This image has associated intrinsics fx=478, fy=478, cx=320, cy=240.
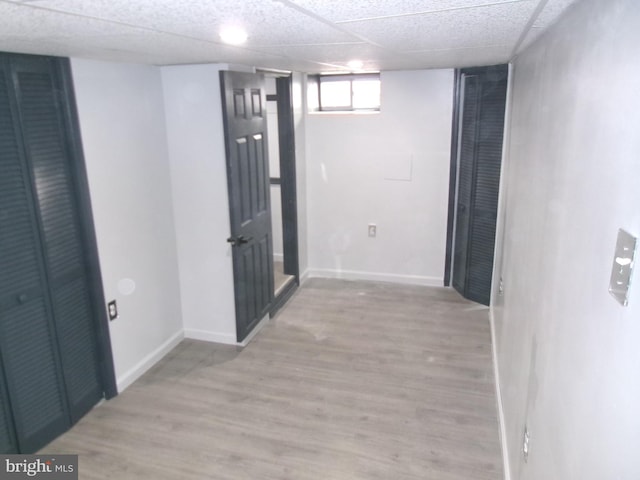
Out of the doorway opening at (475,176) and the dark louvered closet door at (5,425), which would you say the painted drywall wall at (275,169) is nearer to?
the doorway opening at (475,176)

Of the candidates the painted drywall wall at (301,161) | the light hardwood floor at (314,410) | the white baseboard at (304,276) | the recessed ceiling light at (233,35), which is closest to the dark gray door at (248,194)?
the light hardwood floor at (314,410)

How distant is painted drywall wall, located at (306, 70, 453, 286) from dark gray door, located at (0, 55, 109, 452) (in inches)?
111

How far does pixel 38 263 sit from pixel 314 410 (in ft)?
6.18

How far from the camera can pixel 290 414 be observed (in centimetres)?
311

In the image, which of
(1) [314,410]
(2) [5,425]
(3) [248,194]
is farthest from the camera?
(3) [248,194]

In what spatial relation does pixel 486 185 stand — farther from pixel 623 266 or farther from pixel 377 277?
pixel 623 266

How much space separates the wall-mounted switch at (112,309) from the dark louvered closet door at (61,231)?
125 mm

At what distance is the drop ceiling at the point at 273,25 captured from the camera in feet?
4.29

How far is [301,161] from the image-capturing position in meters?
5.09

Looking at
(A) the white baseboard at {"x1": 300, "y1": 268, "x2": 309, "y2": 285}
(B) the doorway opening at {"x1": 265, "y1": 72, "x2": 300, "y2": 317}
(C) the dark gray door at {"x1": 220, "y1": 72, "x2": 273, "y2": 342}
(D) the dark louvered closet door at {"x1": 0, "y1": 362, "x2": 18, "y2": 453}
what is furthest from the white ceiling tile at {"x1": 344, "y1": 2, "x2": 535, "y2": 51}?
(A) the white baseboard at {"x1": 300, "y1": 268, "x2": 309, "y2": 285}

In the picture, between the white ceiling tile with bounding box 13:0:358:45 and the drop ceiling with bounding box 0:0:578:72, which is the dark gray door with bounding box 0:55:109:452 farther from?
the white ceiling tile with bounding box 13:0:358:45

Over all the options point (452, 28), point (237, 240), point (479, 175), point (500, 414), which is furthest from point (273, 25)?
point (479, 175)

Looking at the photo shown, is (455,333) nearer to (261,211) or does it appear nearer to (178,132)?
(261,211)

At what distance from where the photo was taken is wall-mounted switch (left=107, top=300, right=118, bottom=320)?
318 centimetres
